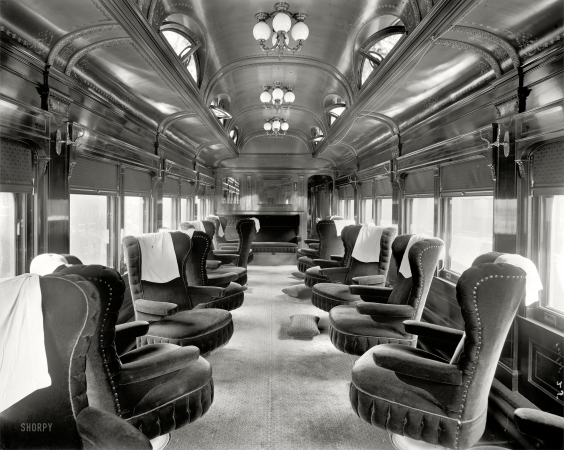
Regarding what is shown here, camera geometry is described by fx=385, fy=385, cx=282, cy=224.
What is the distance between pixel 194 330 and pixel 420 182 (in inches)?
148

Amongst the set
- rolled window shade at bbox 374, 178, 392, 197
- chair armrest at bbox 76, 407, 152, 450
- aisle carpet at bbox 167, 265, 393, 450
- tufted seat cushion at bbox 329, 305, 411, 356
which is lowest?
aisle carpet at bbox 167, 265, 393, 450

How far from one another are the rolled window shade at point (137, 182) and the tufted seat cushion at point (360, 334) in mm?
3353

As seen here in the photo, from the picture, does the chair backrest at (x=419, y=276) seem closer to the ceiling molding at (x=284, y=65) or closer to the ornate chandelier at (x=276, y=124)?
the ceiling molding at (x=284, y=65)

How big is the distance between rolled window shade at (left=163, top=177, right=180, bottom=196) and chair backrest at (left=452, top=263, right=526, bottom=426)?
6.04 meters

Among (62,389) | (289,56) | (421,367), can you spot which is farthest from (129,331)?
(289,56)

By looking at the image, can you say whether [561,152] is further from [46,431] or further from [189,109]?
[189,109]

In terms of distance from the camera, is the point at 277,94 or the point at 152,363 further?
the point at 277,94

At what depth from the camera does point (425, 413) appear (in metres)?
2.05

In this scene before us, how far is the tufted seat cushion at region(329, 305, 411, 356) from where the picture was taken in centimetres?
318

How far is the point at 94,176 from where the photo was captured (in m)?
4.20

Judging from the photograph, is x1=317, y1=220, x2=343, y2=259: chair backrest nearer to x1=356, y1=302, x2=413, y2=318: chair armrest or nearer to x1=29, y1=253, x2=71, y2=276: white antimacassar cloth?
x1=356, y1=302, x2=413, y2=318: chair armrest

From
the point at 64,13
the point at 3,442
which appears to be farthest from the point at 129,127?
the point at 3,442

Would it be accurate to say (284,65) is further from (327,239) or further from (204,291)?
(204,291)

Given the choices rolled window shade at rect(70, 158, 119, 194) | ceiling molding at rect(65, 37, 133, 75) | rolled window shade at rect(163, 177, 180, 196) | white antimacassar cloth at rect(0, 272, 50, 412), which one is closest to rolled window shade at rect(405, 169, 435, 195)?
ceiling molding at rect(65, 37, 133, 75)
